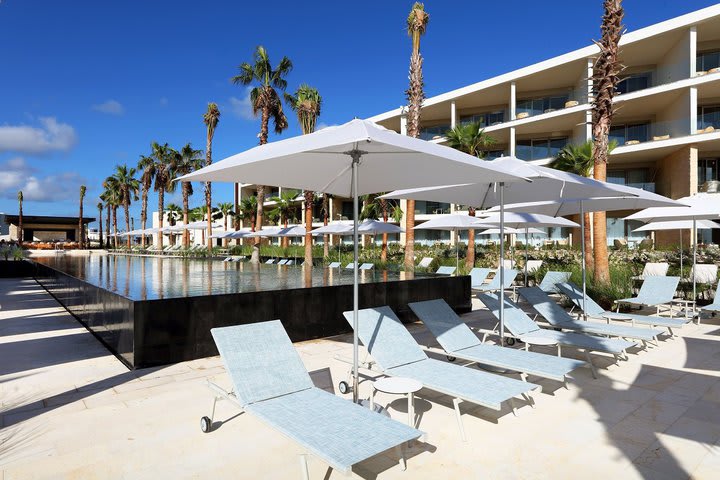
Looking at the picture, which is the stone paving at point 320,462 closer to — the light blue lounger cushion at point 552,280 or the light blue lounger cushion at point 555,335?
the light blue lounger cushion at point 555,335

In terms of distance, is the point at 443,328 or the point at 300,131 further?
the point at 300,131

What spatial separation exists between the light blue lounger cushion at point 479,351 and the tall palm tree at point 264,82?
17322mm

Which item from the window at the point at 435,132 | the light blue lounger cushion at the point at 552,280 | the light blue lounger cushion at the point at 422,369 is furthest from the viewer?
the window at the point at 435,132

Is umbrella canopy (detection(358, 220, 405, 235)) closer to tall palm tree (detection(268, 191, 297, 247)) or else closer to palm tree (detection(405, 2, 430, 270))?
palm tree (detection(405, 2, 430, 270))

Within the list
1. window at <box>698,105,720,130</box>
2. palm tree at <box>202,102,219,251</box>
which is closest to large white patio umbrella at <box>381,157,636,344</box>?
window at <box>698,105,720,130</box>

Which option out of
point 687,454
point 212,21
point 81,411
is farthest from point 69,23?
point 687,454

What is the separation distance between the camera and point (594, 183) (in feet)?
22.0

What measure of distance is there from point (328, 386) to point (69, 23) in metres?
21.0

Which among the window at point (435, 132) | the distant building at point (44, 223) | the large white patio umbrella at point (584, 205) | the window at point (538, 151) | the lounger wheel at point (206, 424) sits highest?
the window at point (435, 132)

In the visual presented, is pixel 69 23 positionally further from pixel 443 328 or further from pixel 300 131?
pixel 443 328

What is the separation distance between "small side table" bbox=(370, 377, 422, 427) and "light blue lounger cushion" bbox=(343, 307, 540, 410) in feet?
0.53

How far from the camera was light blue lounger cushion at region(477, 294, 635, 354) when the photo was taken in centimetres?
557

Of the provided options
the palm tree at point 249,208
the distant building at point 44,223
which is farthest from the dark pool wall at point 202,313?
the distant building at point 44,223

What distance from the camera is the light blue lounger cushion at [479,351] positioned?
446 centimetres
